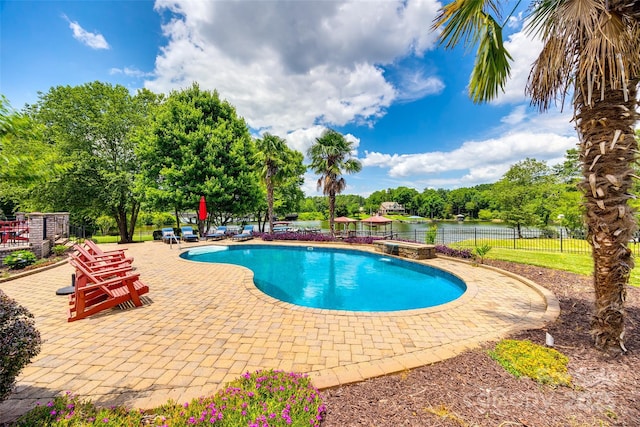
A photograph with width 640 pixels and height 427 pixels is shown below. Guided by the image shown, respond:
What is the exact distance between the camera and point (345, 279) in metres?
9.82

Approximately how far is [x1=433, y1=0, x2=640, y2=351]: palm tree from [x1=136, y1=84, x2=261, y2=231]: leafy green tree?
17828 mm

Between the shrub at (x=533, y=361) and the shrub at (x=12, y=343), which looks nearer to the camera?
the shrub at (x=12, y=343)

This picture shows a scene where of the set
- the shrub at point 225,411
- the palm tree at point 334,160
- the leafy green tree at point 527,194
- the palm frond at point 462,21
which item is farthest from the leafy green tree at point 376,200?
the shrub at point 225,411

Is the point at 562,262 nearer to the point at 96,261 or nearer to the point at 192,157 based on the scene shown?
the point at 96,261

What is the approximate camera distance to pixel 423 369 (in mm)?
3141

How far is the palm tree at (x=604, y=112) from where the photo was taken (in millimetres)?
3020

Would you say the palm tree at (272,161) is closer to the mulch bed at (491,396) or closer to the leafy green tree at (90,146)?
the leafy green tree at (90,146)

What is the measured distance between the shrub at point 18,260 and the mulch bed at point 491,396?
11.6 meters

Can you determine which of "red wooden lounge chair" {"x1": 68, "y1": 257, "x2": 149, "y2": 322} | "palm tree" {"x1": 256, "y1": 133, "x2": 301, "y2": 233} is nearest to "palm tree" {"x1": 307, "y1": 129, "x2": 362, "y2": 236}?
"palm tree" {"x1": 256, "y1": 133, "x2": 301, "y2": 233}

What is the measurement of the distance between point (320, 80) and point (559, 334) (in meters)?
14.2

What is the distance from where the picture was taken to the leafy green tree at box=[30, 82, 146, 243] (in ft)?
55.8

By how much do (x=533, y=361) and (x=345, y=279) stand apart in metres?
6.99

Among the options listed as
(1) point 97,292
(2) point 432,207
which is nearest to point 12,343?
(1) point 97,292

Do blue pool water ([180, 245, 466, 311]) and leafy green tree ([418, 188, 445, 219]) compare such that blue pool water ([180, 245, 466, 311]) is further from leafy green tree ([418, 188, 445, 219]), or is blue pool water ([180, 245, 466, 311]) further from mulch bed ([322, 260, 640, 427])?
leafy green tree ([418, 188, 445, 219])
